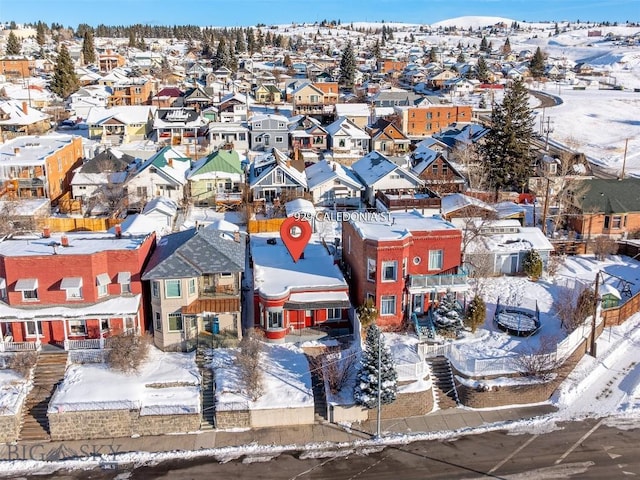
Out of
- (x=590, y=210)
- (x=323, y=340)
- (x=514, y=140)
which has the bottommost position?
(x=323, y=340)

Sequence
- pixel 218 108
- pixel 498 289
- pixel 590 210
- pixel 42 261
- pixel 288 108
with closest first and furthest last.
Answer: pixel 42 261
pixel 498 289
pixel 590 210
pixel 218 108
pixel 288 108

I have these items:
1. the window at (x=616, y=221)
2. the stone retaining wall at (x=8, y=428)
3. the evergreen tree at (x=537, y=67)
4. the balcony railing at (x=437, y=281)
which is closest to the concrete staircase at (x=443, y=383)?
the balcony railing at (x=437, y=281)

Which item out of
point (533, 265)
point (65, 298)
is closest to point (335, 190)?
point (533, 265)

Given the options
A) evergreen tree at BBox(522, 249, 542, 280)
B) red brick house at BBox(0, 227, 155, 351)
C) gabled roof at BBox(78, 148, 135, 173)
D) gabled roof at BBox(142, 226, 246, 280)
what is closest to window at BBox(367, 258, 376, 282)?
gabled roof at BBox(142, 226, 246, 280)

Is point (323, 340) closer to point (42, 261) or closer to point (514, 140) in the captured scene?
point (42, 261)

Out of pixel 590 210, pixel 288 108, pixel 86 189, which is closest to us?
pixel 590 210

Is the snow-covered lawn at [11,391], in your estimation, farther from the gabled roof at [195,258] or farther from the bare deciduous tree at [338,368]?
the bare deciduous tree at [338,368]

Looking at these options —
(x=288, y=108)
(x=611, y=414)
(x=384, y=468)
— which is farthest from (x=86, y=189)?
(x=288, y=108)

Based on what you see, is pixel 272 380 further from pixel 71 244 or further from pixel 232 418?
pixel 71 244
